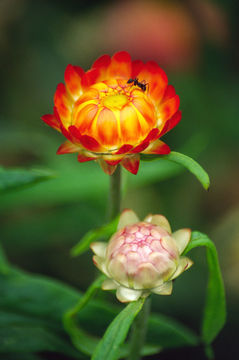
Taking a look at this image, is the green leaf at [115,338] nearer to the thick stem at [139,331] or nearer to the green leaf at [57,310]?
the thick stem at [139,331]

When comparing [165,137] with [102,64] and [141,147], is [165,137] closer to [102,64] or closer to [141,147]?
[102,64]

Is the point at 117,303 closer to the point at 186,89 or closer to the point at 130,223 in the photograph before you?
the point at 130,223

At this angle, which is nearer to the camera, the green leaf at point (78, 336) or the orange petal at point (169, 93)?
the orange petal at point (169, 93)

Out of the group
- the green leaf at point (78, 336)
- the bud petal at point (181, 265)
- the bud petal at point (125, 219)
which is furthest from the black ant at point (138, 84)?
the green leaf at point (78, 336)

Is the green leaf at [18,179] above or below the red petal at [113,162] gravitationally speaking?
below

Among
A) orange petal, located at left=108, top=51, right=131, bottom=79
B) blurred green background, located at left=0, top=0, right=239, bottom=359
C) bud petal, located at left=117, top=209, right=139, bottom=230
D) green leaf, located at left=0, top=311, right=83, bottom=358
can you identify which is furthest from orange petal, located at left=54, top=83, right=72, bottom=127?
blurred green background, located at left=0, top=0, right=239, bottom=359
